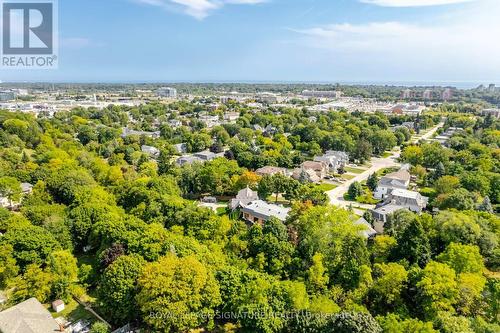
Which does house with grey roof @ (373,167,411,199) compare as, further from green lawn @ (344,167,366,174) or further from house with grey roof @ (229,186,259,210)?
house with grey roof @ (229,186,259,210)

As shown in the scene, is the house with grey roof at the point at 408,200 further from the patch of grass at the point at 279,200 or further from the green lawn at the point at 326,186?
the patch of grass at the point at 279,200

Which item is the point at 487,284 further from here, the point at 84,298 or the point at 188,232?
the point at 84,298

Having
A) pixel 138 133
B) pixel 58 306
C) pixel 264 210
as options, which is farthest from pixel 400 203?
pixel 138 133

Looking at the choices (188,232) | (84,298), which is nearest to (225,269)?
(188,232)

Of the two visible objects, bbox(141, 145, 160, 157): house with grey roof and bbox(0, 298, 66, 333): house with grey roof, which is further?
bbox(141, 145, 160, 157): house with grey roof

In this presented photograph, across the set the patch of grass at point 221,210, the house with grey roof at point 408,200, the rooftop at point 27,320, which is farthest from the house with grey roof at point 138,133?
the rooftop at point 27,320

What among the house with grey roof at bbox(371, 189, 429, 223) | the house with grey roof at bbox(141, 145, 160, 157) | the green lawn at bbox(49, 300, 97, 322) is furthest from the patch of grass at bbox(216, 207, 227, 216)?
the house with grey roof at bbox(141, 145, 160, 157)
